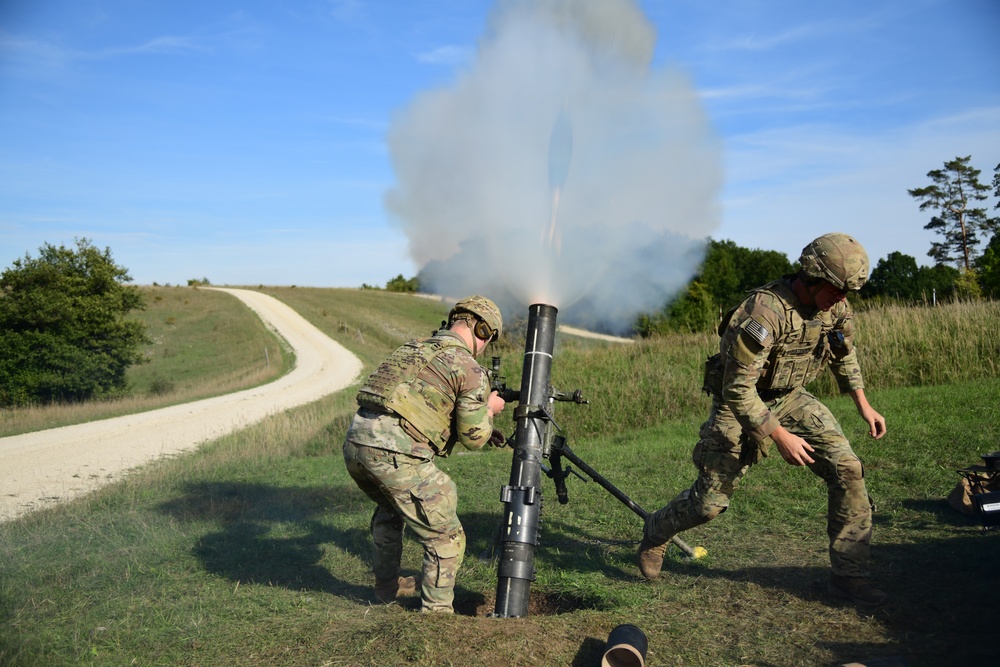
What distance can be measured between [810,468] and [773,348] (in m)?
0.85

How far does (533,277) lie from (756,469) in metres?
4.24

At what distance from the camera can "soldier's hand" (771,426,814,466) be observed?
441 centimetres

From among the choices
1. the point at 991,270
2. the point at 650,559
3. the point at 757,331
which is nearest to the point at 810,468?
the point at 757,331

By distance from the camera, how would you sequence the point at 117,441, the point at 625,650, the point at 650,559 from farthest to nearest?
1. the point at 117,441
2. the point at 650,559
3. the point at 625,650

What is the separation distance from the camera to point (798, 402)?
193 inches

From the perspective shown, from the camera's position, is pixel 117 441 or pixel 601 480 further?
pixel 117 441

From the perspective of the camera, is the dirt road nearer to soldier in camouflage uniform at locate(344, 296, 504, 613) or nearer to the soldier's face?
soldier in camouflage uniform at locate(344, 296, 504, 613)

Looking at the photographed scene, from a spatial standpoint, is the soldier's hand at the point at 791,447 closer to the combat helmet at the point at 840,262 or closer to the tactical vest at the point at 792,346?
the tactical vest at the point at 792,346

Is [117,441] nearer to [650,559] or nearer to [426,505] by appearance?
→ [426,505]

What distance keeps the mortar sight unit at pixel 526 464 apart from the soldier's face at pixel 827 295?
1718 mm

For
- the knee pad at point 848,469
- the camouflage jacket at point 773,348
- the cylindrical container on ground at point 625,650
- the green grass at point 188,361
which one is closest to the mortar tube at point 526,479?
the cylindrical container on ground at point 625,650

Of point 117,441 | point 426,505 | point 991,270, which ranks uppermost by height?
point 991,270

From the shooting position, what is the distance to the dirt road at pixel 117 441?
10.5 metres

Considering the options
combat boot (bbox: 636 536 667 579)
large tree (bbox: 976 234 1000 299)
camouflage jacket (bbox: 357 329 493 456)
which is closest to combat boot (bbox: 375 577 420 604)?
camouflage jacket (bbox: 357 329 493 456)
